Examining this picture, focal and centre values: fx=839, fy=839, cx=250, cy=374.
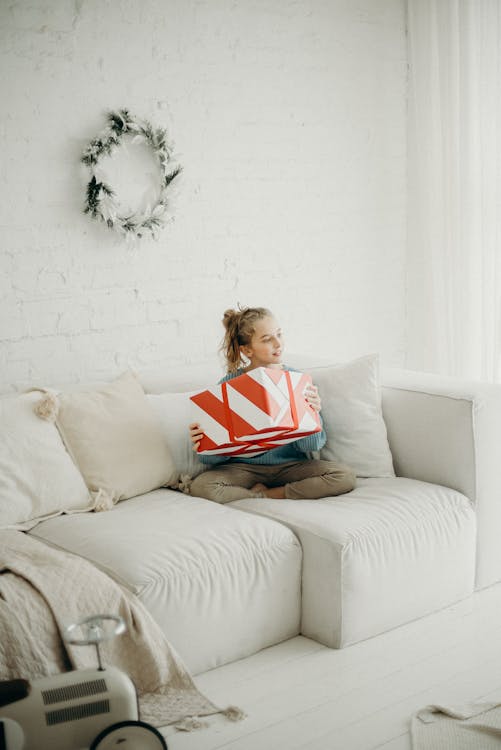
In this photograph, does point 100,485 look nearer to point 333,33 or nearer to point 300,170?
point 300,170

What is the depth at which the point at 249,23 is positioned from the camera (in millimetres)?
3611

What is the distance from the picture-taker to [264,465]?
9.54ft

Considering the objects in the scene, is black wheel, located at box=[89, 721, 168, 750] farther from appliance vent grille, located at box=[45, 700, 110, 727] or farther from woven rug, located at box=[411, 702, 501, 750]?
woven rug, located at box=[411, 702, 501, 750]

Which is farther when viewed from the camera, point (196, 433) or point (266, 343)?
point (266, 343)

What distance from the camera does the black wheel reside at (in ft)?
5.68

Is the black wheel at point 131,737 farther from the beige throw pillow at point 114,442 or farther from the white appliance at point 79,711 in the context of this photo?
the beige throw pillow at point 114,442

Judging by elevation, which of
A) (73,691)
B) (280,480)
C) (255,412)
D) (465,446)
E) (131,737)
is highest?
(255,412)

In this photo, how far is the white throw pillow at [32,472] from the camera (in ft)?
8.29

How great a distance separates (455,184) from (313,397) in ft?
5.44

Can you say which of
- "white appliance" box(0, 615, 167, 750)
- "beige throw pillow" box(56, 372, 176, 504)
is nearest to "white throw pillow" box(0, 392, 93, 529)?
"beige throw pillow" box(56, 372, 176, 504)

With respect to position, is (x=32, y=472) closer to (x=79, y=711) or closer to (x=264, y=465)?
(x=264, y=465)

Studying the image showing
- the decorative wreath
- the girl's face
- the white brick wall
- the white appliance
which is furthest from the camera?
the decorative wreath

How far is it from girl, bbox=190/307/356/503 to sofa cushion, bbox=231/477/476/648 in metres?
0.06

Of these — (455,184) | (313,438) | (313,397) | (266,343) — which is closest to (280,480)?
(313,438)
